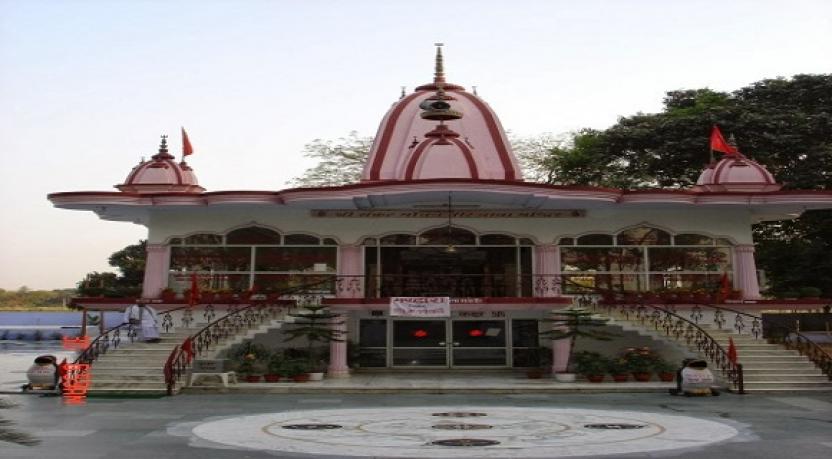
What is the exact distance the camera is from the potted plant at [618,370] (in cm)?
2062

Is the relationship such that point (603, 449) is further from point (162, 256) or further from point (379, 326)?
point (162, 256)

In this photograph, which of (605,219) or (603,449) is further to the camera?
(605,219)

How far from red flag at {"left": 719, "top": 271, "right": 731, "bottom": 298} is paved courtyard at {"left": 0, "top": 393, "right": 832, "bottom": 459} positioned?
568 cm

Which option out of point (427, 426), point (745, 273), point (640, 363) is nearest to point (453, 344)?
point (640, 363)

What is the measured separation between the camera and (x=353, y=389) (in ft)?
62.3

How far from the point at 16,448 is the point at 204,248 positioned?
14.4 meters

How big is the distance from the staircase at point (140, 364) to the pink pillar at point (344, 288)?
195cm

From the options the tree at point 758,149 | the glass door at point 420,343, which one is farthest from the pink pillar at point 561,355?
the tree at point 758,149

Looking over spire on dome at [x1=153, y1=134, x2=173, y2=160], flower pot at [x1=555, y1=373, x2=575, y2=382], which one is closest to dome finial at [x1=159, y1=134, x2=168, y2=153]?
spire on dome at [x1=153, y1=134, x2=173, y2=160]

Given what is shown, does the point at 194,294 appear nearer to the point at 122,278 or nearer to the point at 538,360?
the point at 538,360

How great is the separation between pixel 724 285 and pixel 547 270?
19.0ft

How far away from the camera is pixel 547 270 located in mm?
23719

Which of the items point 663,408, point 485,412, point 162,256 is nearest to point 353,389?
point 485,412

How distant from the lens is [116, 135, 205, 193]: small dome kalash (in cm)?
2622
